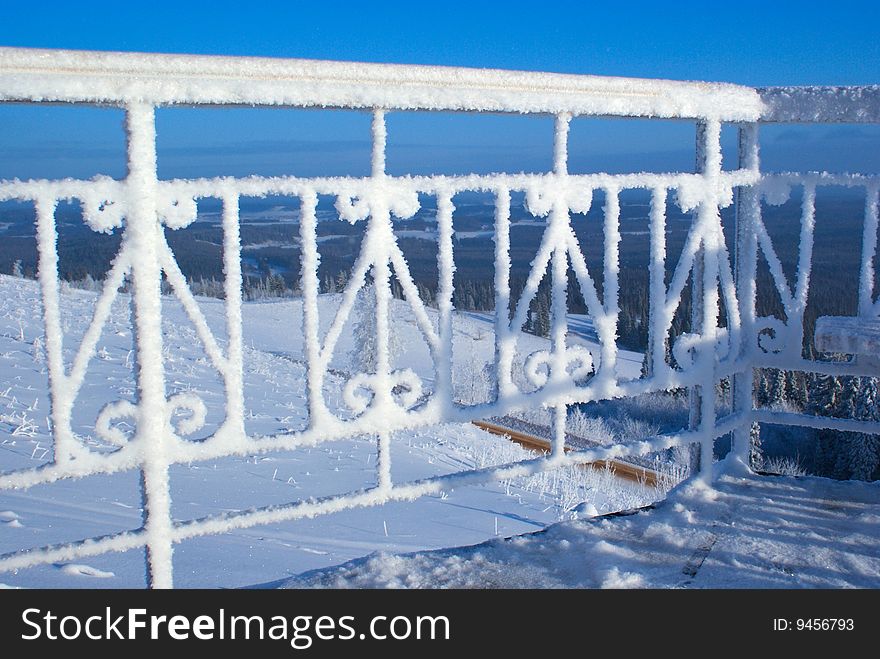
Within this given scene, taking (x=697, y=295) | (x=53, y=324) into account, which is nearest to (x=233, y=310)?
(x=53, y=324)

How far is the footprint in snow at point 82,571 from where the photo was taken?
2.93 meters

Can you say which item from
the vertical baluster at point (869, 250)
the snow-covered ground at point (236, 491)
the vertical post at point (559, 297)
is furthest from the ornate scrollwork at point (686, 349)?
the snow-covered ground at point (236, 491)

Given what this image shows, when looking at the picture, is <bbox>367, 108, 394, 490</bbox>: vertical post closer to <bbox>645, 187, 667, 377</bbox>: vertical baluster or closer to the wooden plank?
<bbox>645, 187, 667, 377</bbox>: vertical baluster

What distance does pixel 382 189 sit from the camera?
2.05 metres

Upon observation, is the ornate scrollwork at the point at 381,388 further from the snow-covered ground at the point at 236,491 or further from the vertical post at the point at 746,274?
the vertical post at the point at 746,274

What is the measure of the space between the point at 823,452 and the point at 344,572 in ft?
105

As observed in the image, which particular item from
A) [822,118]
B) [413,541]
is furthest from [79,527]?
[822,118]

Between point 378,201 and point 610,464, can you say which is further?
point 610,464

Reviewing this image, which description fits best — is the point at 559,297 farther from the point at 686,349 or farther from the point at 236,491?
the point at 236,491

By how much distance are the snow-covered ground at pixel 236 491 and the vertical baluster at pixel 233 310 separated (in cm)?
34

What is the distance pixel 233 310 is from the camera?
6.51 feet

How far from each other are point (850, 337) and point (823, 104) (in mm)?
990
